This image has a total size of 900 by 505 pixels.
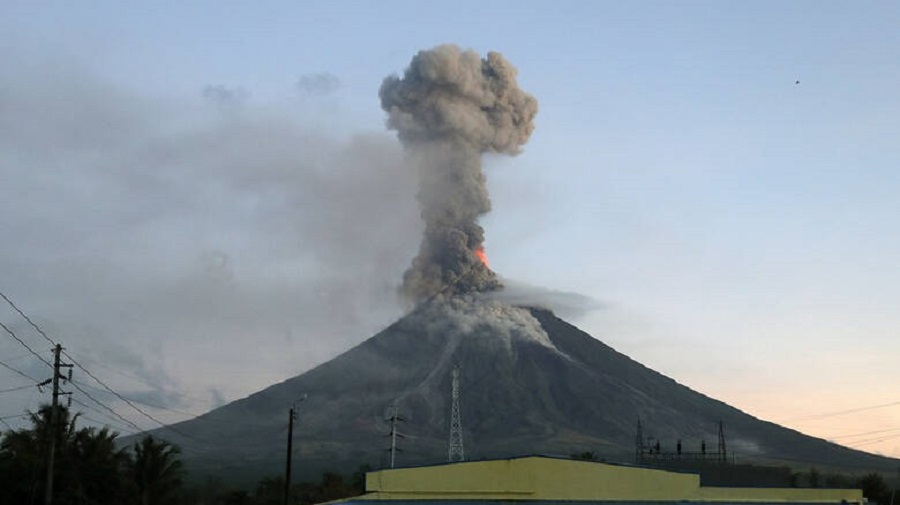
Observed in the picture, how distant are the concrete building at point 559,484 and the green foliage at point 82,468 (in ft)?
95.1

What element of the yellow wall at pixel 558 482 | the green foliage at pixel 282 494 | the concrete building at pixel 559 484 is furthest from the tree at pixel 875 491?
the yellow wall at pixel 558 482

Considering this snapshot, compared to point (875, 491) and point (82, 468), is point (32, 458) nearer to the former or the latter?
point (82, 468)

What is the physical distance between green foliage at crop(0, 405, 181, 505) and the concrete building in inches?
1141

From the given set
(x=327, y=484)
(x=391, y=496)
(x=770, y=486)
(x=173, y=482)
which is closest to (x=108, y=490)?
(x=173, y=482)

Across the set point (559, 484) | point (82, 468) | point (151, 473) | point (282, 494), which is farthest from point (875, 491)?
point (82, 468)

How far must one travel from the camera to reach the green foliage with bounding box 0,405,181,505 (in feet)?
244

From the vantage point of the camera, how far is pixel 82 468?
7862 cm

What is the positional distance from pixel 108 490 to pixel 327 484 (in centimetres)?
3803

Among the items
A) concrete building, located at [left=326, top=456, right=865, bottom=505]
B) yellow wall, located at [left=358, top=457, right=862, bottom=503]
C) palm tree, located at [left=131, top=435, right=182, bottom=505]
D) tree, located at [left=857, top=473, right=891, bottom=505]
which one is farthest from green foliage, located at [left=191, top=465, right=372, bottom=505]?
tree, located at [left=857, top=473, right=891, bottom=505]

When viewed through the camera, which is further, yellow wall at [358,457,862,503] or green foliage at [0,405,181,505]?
green foliage at [0,405,181,505]

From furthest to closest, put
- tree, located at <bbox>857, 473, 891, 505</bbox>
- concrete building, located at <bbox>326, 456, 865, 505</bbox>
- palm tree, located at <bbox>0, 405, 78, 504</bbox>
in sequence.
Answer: tree, located at <bbox>857, 473, 891, 505</bbox>
palm tree, located at <bbox>0, 405, 78, 504</bbox>
concrete building, located at <bbox>326, 456, 865, 505</bbox>

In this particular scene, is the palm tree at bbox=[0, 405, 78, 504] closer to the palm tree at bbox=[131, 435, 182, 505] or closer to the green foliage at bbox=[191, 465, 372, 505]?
the palm tree at bbox=[131, 435, 182, 505]

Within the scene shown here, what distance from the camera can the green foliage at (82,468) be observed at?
7425cm

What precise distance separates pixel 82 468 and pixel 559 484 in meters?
41.0
